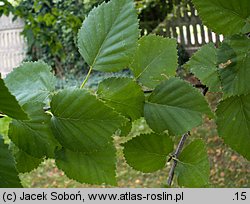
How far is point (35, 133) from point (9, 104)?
0.25ft

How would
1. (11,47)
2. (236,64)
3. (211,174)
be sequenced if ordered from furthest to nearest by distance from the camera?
(11,47)
(211,174)
(236,64)

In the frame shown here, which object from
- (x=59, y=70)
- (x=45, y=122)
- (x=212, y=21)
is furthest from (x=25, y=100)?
(x=59, y=70)

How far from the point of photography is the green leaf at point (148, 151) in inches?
18.8

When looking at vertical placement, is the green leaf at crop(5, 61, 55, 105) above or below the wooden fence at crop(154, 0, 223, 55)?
above

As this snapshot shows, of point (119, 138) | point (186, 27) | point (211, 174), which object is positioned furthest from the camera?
point (186, 27)

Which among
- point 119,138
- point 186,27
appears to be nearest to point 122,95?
point 119,138

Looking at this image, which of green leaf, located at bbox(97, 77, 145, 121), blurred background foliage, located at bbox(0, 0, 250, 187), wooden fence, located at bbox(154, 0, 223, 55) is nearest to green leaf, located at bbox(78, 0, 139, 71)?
green leaf, located at bbox(97, 77, 145, 121)

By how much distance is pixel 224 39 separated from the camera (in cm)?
44

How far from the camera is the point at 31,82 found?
454 millimetres

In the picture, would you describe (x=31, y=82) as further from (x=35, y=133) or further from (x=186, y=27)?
(x=186, y=27)

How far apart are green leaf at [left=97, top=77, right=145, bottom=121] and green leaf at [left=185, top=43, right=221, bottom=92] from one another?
0.09 metres

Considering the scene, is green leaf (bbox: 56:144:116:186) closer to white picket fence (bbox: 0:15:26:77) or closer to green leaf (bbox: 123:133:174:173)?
green leaf (bbox: 123:133:174:173)

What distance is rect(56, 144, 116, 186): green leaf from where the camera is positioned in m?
0.41

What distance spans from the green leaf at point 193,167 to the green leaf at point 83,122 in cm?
12
